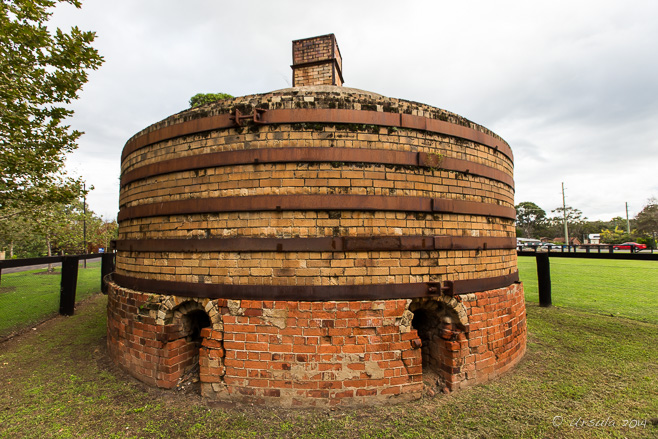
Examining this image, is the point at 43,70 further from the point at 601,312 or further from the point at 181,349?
the point at 601,312

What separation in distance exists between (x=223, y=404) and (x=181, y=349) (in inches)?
42.7

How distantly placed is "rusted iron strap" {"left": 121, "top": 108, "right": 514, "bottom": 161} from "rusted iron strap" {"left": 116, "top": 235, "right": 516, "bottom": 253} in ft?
5.34

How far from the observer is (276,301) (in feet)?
12.7

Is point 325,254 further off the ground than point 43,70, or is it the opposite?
point 43,70

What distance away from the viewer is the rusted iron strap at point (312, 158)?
404 centimetres

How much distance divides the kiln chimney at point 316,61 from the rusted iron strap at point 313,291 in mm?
6292

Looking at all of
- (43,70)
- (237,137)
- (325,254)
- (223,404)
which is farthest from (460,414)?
(43,70)

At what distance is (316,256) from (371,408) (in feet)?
6.63

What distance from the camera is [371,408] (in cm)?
372

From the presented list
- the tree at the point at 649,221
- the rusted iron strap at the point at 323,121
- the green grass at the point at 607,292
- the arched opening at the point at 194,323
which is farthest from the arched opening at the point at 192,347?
the tree at the point at 649,221

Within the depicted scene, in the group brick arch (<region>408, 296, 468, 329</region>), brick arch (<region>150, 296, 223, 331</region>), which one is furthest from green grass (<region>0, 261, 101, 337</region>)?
brick arch (<region>408, 296, 468, 329</region>)

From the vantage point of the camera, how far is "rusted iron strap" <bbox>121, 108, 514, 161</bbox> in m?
4.13

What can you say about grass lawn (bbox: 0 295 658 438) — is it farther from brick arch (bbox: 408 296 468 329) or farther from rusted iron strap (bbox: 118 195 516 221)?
rusted iron strap (bbox: 118 195 516 221)

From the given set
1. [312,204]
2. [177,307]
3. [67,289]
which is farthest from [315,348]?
[67,289]
